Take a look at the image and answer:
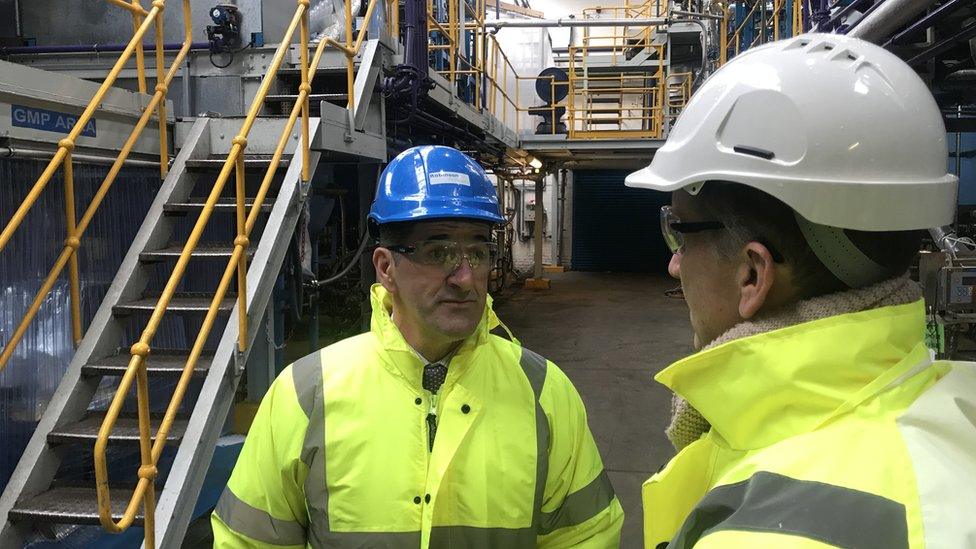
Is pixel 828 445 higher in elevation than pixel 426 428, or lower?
higher

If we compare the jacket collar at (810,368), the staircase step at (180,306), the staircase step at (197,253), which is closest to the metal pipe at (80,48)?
the staircase step at (197,253)

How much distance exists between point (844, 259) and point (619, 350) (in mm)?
8172

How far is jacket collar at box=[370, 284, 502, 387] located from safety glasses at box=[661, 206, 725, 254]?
71 cm

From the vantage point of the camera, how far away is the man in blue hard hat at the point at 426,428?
5.13ft

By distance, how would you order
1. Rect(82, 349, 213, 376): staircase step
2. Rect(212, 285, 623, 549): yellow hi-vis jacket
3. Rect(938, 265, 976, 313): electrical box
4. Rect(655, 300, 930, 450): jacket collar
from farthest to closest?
Rect(938, 265, 976, 313): electrical box < Rect(82, 349, 213, 376): staircase step < Rect(212, 285, 623, 549): yellow hi-vis jacket < Rect(655, 300, 930, 450): jacket collar

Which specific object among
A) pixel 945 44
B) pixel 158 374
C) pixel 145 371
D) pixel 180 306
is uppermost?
pixel 945 44

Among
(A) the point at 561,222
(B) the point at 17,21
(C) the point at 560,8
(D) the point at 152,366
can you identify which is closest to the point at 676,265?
(D) the point at 152,366

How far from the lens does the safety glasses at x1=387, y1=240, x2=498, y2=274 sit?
1807mm

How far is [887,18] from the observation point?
3.11m

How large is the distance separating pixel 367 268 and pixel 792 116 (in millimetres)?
6570

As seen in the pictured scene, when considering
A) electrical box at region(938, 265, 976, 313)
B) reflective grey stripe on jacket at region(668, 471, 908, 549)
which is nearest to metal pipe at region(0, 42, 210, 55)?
reflective grey stripe on jacket at region(668, 471, 908, 549)

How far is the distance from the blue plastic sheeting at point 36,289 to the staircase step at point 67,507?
1.39ft

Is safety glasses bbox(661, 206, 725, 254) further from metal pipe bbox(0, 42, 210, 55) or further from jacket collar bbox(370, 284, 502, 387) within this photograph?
metal pipe bbox(0, 42, 210, 55)

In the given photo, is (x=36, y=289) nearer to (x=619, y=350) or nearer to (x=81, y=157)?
(x=81, y=157)
